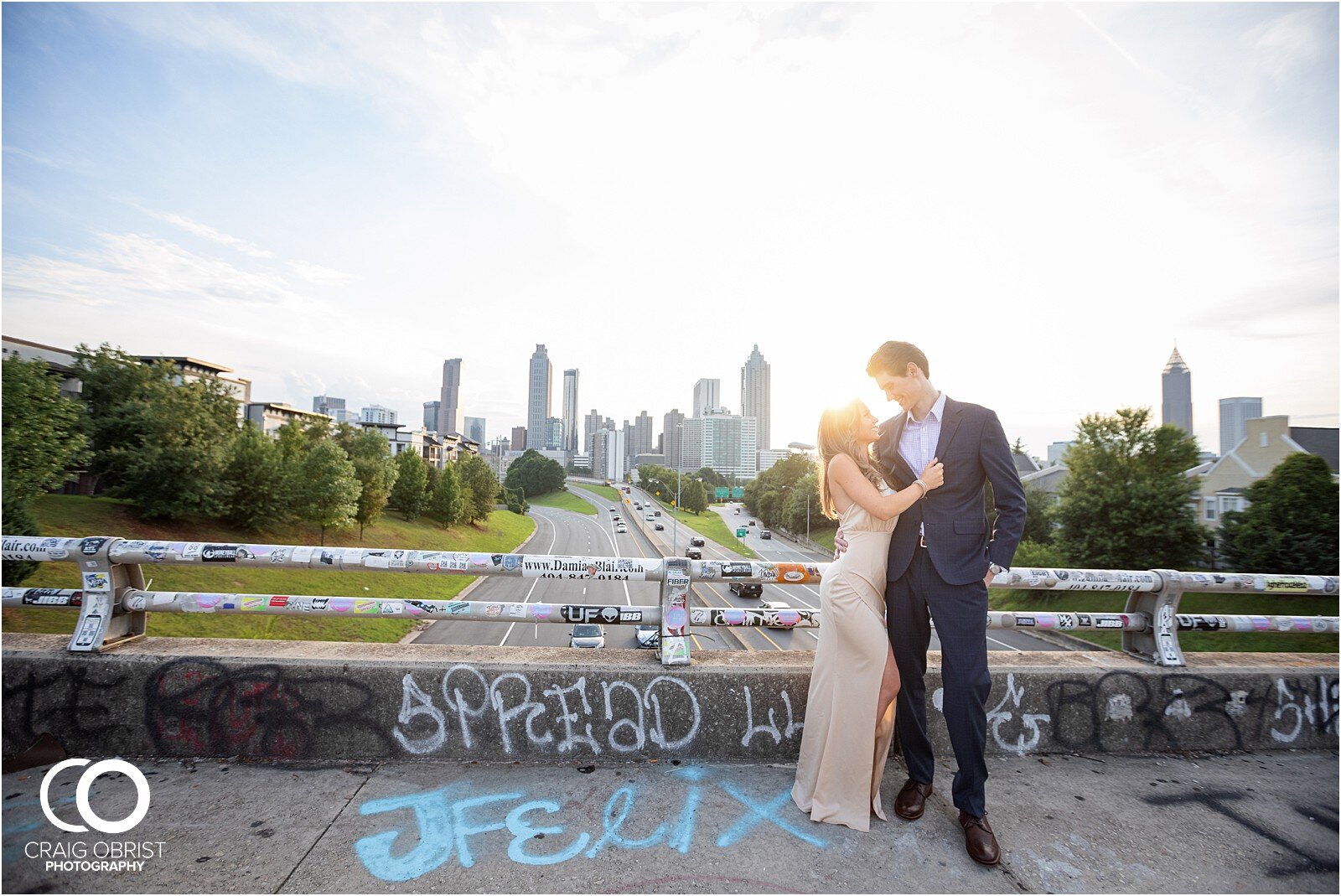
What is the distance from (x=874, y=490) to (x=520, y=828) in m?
2.19

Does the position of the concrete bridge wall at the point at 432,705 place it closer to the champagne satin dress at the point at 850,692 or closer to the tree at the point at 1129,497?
the champagne satin dress at the point at 850,692

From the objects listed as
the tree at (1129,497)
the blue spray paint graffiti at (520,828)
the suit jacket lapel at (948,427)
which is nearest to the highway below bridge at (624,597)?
→ the blue spray paint graffiti at (520,828)

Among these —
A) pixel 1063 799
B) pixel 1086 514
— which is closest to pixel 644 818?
pixel 1063 799

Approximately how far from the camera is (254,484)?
3569 cm

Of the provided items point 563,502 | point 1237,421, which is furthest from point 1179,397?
point 563,502

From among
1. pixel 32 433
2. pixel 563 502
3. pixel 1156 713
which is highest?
pixel 32 433

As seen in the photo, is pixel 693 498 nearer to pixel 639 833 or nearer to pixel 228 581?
pixel 228 581

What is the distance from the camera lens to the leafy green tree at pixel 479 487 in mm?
64688

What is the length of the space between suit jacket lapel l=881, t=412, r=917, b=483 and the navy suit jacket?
13mm

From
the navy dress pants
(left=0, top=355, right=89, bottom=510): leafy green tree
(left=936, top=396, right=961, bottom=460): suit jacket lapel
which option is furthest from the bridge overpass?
(left=0, top=355, right=89, bottom=510): leafy green tree

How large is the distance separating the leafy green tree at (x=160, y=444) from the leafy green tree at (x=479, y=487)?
28.2 meters

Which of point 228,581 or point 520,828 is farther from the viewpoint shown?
point 228,581

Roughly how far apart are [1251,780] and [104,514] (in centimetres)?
4478

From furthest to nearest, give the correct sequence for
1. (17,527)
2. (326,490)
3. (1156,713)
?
(326,490) < (17,527) < (1156,713)
